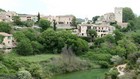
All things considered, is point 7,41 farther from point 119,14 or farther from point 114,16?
point 114,16

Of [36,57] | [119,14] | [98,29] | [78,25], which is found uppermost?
[119,14]

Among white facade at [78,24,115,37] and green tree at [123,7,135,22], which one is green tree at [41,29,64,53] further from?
green tree at [123,7,135,22]

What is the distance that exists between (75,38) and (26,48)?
23.2ft

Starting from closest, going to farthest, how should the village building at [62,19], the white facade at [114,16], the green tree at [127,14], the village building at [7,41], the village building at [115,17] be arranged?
the village building at [7,41] → the village building at [62,19] → the village building at [115,17] → the white facade at [114,16] → the green tree at [127,14]

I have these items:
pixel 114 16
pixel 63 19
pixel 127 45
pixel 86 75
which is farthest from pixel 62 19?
pixel 86 75

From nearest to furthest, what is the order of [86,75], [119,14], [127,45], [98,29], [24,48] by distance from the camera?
1. [86,75]
2. [24,48]
3. [127,45]
4. [98,29]
5. [119,14]

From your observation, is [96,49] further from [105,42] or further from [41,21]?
[41,21]

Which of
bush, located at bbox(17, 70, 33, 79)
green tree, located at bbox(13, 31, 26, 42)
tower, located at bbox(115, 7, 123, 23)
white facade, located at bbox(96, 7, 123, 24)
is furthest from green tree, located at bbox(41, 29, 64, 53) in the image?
tower, located at bbox(115, 7, 123, 23)

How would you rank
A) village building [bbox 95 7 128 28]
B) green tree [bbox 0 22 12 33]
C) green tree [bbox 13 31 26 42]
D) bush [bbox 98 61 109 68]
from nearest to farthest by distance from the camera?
bush [bbox 98 61 109 68] < green tree [bbox 13 31 26 42] < green tree [bbox 0 22 12 33] < village building [bbox 95 7 128 28]

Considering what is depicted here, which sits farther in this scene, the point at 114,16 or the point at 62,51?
the point at 114,16

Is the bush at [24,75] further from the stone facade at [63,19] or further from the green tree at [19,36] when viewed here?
the stone facade at [63,19]

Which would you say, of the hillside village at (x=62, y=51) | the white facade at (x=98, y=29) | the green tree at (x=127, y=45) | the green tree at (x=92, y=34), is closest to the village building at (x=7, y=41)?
the hillside village at (x=62, y=51)

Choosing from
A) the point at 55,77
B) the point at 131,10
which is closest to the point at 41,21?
the point at 55,77

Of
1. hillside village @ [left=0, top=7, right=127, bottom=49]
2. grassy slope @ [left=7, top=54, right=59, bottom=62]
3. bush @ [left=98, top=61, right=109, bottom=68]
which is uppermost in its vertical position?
hillside village @ [left=0, top=7, right=127, bottom=49]
